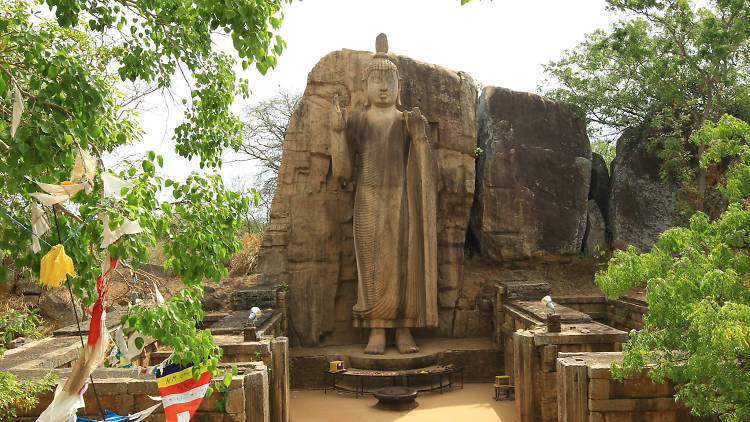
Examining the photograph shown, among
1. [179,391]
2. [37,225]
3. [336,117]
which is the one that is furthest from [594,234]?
[37,225]

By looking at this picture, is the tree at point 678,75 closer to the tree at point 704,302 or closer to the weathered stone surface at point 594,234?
the weathered stone surface at point 594,234

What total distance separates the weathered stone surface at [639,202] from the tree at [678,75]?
1.12ft

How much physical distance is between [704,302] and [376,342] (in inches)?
251

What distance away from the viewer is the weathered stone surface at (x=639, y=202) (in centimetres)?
1288

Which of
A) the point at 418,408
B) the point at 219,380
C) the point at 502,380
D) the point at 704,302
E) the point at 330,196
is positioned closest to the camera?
the point at 704,302

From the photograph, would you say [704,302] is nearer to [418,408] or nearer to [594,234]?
[418,408]

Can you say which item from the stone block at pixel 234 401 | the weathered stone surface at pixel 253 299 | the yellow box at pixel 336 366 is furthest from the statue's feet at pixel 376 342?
the stone block at pixel 234 401

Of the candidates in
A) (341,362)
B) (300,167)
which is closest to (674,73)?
(300,167)

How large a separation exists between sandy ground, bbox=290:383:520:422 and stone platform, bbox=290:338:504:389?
439mm

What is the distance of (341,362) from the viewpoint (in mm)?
9312

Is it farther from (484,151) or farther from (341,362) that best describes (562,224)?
(341,362)

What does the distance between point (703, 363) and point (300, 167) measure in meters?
8.07

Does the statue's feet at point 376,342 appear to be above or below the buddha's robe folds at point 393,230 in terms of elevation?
below

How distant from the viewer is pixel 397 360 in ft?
30.8
